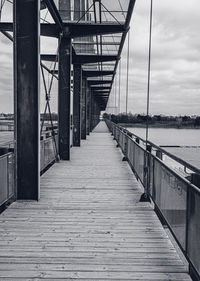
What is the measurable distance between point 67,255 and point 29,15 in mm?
4176

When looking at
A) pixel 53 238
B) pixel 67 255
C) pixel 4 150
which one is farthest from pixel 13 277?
pixel 4 150

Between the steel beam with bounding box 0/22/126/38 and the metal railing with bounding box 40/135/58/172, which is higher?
the steel beam with bounding box 0/22/126/38

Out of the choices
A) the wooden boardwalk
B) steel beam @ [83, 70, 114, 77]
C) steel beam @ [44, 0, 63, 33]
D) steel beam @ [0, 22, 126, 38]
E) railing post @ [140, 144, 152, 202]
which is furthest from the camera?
steel beam @ [83, 70, 114, 77]

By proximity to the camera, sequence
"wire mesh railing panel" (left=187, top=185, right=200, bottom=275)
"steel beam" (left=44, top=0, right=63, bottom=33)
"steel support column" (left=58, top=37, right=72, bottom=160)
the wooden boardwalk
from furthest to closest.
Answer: "steel support column" (left=58, top=37, right=72, bottom=160) < "steel beam" (left=44, top=0, right=63, bottom=33) < the wooden boardwalk < "wire mesh railing panel" (left=187, top=185, right=200, bottom=275)

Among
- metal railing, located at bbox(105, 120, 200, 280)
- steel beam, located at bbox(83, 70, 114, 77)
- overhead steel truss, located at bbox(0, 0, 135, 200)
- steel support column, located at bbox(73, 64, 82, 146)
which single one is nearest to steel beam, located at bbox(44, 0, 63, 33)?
overhead steel truss, located at bbox(0, 0, 135, 200)

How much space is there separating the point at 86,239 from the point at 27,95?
2947 millimetres

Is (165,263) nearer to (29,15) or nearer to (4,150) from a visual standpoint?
(4,150)

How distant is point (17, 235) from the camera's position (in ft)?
15.4

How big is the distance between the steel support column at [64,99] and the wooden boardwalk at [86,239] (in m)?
4.73

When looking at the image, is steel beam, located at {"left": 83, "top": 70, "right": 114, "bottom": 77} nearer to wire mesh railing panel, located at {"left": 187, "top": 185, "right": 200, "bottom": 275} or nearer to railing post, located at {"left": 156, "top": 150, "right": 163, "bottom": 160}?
railing post, located at {"left": 156, "top": 150, "right": 163, "bottom": 160}

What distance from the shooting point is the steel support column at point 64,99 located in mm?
12289

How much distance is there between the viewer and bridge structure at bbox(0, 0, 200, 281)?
368cm

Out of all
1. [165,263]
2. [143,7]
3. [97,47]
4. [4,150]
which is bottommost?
[165,263]

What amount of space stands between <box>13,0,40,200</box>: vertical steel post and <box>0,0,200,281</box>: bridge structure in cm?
2
